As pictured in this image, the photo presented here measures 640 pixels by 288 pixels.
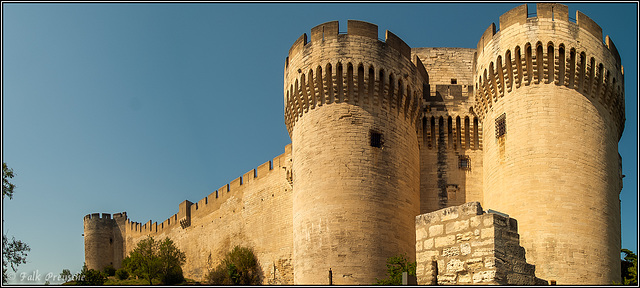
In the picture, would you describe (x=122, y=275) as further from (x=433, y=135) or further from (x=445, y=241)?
(x=445, y=241)

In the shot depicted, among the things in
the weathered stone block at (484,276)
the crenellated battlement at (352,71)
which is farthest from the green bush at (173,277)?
the weathered stone block at (484,276)

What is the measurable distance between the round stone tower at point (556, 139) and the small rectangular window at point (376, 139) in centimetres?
321

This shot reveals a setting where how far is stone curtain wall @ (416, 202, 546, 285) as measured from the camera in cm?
880

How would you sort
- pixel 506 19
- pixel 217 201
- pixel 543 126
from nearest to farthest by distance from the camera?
1. pixel 543 126
2. pixel 506 19
3. pixel 217 201

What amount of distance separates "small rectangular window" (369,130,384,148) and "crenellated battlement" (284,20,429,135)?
824 mm

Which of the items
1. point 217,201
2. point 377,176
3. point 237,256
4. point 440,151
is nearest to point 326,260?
point 377,176

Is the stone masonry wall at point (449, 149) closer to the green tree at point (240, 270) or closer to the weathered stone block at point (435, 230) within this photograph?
the green tree at point (240, 270)

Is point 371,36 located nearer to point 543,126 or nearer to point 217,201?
point 543,126

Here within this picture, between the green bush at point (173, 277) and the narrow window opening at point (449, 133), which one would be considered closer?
the narrow window opening at point (449, 133)

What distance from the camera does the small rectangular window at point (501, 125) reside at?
19.9 m

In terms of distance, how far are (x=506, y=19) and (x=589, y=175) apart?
4.93 metres

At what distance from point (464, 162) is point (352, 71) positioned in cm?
462

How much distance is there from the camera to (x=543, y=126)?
18.8m

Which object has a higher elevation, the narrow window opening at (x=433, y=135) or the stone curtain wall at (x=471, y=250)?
the narrow window opening at (x=433, y=135)
